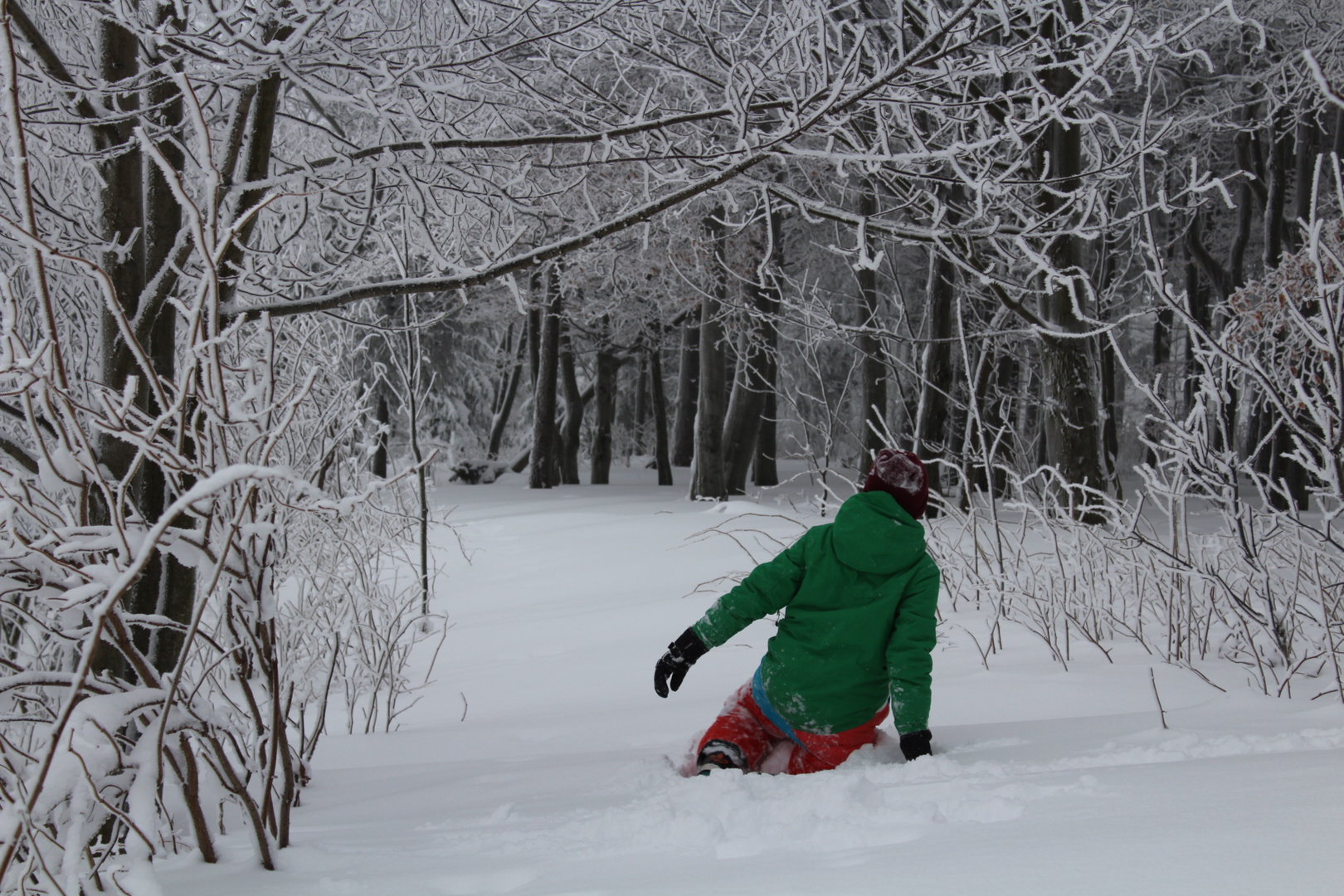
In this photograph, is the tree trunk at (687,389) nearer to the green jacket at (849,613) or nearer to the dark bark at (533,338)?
the dark bark at (533,338)

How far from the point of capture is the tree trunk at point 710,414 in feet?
40.1

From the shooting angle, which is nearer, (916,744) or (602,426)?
(916,744)

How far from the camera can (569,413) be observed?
1895 centimetres

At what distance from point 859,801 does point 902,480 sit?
1.04 meters

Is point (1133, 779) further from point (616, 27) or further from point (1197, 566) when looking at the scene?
point (616, 27)

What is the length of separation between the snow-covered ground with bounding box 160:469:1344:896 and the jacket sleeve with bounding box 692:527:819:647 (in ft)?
1.35

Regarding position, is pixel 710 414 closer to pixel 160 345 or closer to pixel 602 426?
pixel 602 426

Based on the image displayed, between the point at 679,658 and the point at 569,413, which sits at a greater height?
the point at 569,413

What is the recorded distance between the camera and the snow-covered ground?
1428 mm

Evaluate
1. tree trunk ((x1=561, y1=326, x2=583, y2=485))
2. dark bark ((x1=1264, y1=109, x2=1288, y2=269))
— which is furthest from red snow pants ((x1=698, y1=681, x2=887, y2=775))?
tree trunk ((x1=561, y1=326, x2=583, y2=485))

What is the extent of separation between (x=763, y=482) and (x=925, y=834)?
1582cm

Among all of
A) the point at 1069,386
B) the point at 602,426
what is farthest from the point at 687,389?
the point at 1069,386

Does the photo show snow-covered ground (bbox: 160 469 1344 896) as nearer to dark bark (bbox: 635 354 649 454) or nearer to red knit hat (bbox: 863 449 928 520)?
red knit hat (bbox: 863 449 928 520)

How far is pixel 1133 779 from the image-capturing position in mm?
1880
